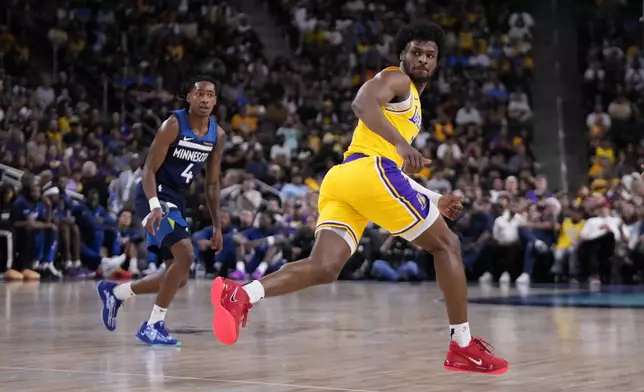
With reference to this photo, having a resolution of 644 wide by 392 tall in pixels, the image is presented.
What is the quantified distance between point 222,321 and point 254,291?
0.72 ft

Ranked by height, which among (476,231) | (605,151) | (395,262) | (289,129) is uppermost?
(289,129)

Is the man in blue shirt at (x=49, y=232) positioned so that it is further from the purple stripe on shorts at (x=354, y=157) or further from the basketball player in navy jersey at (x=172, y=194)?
the purple stripe on shorts at (x=354, y=157)

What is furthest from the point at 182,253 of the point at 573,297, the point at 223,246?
the point at 223,246

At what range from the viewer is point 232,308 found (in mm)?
5660

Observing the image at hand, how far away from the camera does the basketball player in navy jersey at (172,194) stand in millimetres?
7594

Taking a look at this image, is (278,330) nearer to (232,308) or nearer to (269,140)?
(232,308)

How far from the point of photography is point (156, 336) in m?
7.48

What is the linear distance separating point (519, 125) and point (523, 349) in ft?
44.0

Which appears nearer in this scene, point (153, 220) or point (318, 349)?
point (318, 349)

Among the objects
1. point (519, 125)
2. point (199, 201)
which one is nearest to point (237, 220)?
point (199, 201)

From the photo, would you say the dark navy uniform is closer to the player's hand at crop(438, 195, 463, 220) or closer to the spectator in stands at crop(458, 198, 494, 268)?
the player's hand at crop(438, 195, 463, 220)

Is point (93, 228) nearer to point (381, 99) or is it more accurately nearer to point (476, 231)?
point (476, 231)

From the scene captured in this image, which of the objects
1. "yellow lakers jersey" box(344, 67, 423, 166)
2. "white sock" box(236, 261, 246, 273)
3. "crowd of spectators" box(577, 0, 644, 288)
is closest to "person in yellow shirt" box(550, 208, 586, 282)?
"crowd of spectators" box(577, 0, 644, 288)

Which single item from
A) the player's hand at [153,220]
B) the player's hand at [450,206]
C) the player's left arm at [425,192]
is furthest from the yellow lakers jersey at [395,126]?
the player's hand at [153,220]
